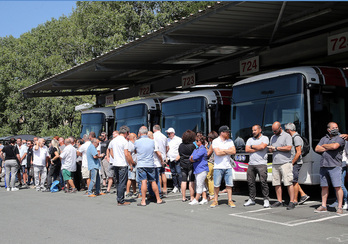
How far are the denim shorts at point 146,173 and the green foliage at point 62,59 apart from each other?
28723 millimetres

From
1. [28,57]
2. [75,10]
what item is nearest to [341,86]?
[28,57]

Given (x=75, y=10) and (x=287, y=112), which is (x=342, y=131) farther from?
(x=75, y=10)

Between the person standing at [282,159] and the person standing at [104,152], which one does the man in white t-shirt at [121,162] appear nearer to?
the person standing at [104,152]

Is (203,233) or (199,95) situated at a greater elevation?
(199,95)

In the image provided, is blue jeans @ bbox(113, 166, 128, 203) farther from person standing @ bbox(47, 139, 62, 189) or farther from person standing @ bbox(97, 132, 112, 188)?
person standing @ bbox(47, 139, 62, 189)

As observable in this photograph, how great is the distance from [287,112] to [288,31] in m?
3.16

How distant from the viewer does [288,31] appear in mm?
13008

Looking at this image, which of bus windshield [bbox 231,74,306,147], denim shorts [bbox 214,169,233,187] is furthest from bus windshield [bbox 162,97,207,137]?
denim shorts [bbox 214,169,233,187]

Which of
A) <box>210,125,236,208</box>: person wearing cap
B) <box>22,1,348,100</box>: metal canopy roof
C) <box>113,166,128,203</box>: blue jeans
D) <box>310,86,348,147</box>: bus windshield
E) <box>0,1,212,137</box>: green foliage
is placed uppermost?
<box>0,1,212,137</box>: green foliage

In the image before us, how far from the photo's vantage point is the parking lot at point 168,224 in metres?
7.21

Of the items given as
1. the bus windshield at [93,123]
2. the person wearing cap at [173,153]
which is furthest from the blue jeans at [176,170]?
the bus windshield at [93,123]

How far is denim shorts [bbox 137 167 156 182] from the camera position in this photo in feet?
37.0

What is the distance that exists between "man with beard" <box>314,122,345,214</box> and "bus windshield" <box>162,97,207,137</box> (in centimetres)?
553

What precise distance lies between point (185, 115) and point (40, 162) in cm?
571
